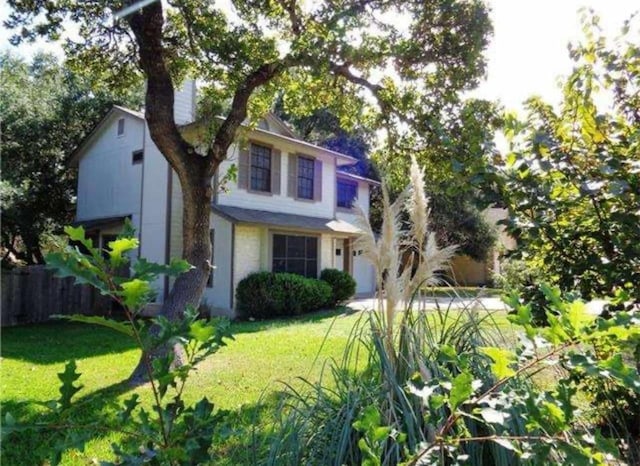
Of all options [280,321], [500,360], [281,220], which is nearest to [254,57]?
[500,360]

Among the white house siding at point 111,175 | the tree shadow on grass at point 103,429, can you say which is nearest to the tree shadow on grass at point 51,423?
the tree shadow on grass at point 103,429

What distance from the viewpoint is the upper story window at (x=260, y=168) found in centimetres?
1488

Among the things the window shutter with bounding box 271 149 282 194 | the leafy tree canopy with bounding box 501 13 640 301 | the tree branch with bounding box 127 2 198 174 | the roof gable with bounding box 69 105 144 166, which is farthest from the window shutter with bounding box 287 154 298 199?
the leafy tree canopy with bounding box 501 13 640 301

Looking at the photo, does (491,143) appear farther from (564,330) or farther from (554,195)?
(564,330)

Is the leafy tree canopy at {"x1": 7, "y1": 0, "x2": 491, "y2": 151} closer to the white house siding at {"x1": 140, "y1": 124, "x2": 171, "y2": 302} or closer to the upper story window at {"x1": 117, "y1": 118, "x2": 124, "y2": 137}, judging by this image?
the white house siding at {"x1": 140, "y1": 124, "x2": 171, "y2": 302}

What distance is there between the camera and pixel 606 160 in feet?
8.14

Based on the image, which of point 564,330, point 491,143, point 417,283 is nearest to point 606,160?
point 491,143

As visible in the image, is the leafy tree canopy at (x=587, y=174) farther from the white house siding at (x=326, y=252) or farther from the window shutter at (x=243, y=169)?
the white house siding at (x=326, y=252)

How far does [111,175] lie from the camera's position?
640 inches

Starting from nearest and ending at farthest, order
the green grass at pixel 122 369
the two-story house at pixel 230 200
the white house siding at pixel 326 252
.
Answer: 1. the green grass at pixel 122 369
2. the two-story house at pixel 230 200
3. the white house siding at pixel 326 252

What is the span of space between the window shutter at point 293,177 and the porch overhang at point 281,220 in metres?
0.79

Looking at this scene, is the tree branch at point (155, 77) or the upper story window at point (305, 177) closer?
the tree branch at point (155, 77)

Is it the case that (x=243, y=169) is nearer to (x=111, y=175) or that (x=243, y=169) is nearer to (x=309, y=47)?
(x=111, y=175)

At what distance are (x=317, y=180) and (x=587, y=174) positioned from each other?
14734 mm
